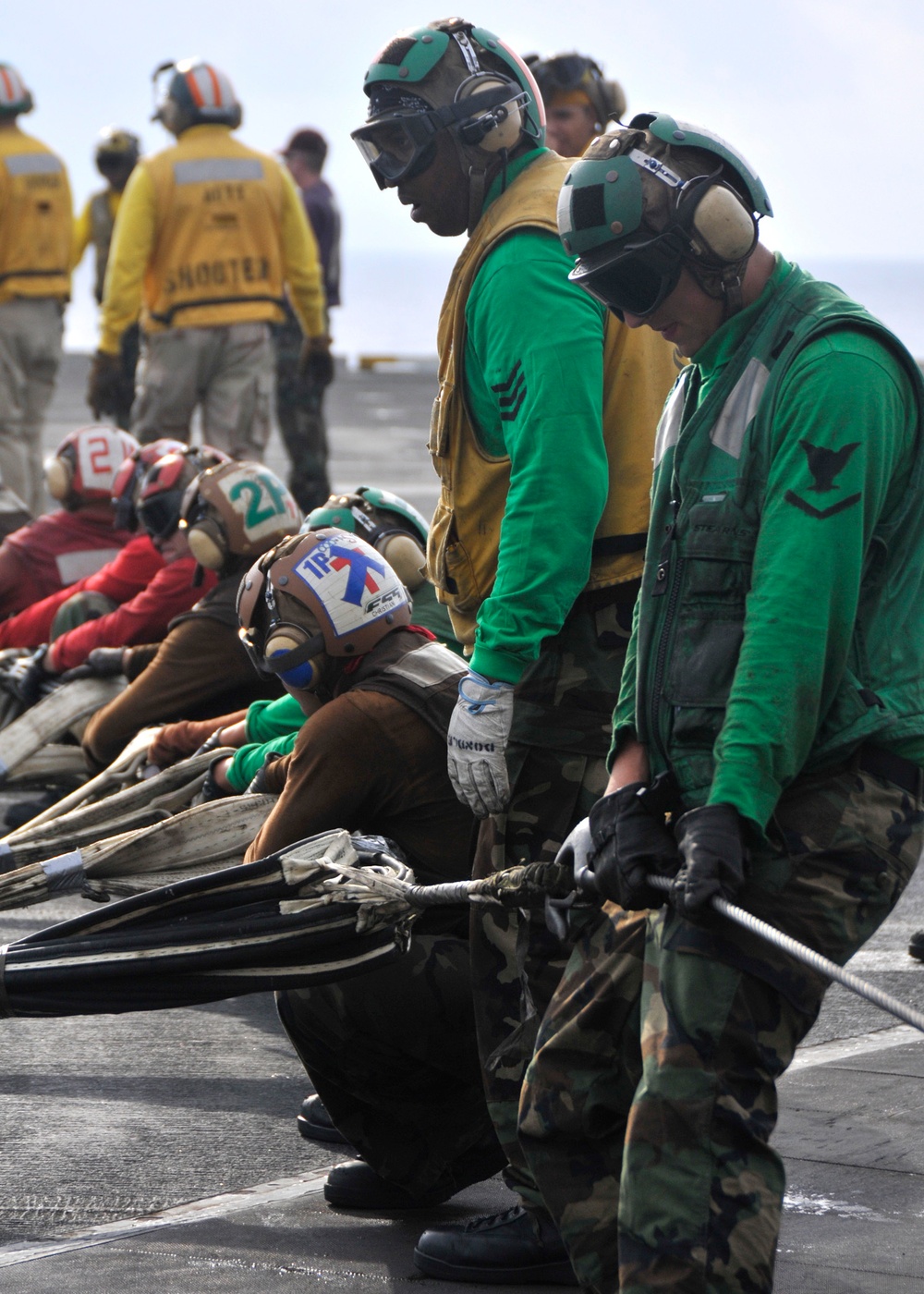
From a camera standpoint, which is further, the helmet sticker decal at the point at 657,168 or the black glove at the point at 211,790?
the black glove at the point at 211,790

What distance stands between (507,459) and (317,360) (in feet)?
A: 26.0

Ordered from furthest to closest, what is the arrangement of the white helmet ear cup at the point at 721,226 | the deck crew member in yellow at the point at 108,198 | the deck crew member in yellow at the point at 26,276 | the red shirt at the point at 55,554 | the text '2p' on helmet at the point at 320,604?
the deck crew member in yellow at the point at 108,198
the deck crew member in yellow at the point at 26,276
the red shirt at the point at 55,554
the text '2p' on helmet at the point at 320,604
the white helmet ear cup at the point at 721,226

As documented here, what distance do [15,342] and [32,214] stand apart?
0.77 meters

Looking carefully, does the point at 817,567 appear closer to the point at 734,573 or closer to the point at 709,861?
the point at 734,573

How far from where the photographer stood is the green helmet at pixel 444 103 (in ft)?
12.9

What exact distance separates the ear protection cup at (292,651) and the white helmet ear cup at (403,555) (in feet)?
5.09

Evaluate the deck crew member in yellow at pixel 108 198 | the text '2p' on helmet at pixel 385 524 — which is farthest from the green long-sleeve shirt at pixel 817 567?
the deck crew member in yellow at pixel 108 198

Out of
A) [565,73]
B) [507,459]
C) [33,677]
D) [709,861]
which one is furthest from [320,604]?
[565,73]

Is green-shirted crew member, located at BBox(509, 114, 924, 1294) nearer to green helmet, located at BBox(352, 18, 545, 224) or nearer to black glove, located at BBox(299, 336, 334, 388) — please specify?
green helmet, located at BBox(352, 18, 545, 224)

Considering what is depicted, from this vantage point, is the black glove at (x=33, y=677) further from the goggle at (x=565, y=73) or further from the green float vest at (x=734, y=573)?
the green float vest at (x=734, y=573)

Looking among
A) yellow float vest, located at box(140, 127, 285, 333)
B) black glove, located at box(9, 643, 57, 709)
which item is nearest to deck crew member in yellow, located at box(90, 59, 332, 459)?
yellow float vest, located at box(140, 127, 285, 333)

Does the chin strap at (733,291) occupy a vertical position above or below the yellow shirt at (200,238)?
above

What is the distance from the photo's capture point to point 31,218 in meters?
11.7

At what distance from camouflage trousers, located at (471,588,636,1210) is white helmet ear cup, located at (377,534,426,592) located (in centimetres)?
207
